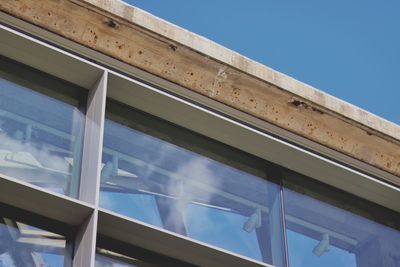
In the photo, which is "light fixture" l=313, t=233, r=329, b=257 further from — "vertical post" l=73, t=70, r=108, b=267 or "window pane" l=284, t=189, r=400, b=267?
"vertical post" l=73, t=70, r=108, b=267

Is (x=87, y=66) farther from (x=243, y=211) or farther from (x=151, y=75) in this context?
(x=243, y=211)

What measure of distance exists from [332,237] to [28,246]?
89.6 inches

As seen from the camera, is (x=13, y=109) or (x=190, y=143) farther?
(x=190, y=143)

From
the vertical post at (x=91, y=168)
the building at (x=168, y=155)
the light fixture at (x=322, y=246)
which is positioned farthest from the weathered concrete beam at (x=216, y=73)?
the light fixture at (x=322, y=246)

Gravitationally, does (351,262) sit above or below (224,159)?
below

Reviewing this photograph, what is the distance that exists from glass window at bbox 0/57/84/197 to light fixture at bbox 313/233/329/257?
5.77ft

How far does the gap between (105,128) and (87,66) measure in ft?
1.31

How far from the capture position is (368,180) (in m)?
6.82

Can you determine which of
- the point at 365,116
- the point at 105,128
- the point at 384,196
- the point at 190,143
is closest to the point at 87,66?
the point at 105,128

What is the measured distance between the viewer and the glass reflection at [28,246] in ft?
16.6

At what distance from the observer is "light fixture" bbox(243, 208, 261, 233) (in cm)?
619

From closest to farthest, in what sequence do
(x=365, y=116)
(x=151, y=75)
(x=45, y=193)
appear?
(x=45, y=193), (x=151, y=75), (x=365, y=116)

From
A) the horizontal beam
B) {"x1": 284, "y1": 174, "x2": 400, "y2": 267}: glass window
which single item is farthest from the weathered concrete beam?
the horizontal beam

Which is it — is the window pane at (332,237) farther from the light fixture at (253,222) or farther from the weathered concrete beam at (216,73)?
the weathered concrete beam at (216,73)
